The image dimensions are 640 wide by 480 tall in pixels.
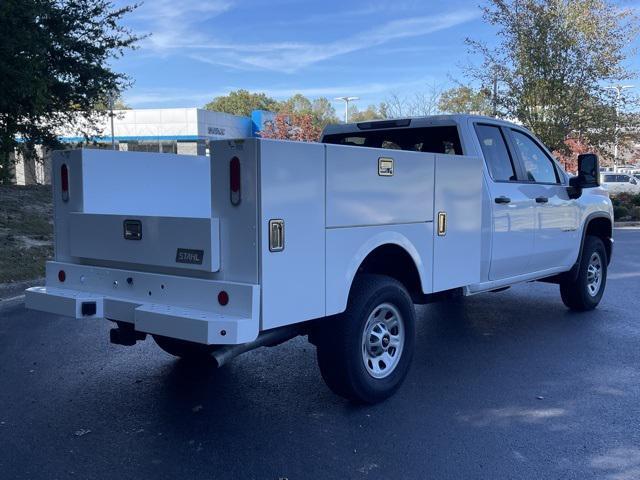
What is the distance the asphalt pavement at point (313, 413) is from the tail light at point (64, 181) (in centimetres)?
156

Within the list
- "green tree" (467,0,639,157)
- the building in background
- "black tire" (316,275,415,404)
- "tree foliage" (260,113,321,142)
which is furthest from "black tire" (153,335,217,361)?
the building in background

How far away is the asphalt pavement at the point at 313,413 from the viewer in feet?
12.5

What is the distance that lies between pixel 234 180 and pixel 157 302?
1058 millimetres

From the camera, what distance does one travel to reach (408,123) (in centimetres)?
634

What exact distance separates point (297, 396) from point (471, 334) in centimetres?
270

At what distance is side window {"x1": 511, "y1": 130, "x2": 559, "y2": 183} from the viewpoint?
22.1 ft

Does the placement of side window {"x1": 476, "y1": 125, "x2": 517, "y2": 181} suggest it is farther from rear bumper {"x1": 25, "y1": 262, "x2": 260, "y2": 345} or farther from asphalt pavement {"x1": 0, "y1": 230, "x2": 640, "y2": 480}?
rear bumper {"x1": 25, "y1": 262, "x2": 260, "y2": 345}

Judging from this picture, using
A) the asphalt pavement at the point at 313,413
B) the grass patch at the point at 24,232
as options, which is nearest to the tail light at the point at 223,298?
the asphalt pavement at the point at 313,413

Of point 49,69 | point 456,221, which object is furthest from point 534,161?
point 49,69

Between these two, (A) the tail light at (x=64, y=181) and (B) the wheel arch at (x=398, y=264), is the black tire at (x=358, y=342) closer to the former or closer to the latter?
(B) the wheel arch at (x=398, y=264)

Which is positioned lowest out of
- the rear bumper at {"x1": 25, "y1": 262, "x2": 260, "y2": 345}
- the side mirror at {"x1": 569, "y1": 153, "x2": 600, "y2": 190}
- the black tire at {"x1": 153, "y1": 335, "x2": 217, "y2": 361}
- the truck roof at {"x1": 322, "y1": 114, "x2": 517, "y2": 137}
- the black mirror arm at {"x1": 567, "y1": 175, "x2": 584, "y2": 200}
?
the black tire at {"x1": 153, "y1": 335, "x2": 217, "y2": 361}

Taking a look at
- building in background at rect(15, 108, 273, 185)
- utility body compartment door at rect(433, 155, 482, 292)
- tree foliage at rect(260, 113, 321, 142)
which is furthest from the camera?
building in background at rect(15, 108, 273, 185)

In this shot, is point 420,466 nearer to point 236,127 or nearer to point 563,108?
point 563,108

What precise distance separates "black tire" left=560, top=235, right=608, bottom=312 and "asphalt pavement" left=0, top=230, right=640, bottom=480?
88 centimetres
